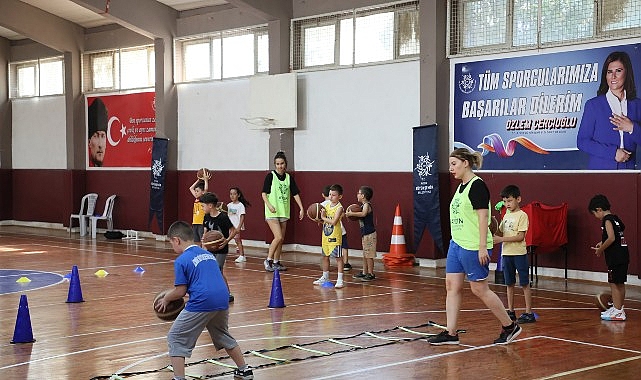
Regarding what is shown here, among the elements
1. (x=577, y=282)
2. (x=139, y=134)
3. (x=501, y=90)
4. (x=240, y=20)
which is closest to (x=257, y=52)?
(x=240, y=20)

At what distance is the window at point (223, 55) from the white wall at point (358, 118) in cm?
168

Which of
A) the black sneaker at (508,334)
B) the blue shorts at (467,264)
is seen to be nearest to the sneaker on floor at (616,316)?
the black sneaker at (508,334)

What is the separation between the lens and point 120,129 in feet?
90.0

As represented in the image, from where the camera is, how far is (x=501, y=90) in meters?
18.0

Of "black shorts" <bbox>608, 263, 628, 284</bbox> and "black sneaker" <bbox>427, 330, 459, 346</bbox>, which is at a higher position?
"black shorts" <bbox>608, 263, 628, 284</bbox>

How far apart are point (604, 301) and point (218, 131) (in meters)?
13.8

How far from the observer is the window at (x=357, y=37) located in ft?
64.8

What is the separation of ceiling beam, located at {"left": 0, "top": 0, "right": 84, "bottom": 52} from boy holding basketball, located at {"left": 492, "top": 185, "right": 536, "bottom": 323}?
19.2 m

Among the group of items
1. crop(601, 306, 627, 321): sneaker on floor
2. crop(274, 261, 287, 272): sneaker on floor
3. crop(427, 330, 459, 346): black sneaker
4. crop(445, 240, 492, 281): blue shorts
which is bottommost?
crop(274, 261, 287, 272): sneaker on floor

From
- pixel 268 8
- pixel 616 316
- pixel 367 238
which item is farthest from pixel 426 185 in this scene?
pixel 616 316

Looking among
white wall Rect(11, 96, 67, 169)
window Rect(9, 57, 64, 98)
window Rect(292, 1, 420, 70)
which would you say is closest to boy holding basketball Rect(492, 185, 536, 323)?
window Rect(292, 1, 420, 70)

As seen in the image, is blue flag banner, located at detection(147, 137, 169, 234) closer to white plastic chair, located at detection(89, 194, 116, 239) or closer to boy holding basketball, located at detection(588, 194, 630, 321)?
white plastic chair, located at detection(89, 194, 116, 239)

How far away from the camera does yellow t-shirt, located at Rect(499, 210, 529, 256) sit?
453 inches

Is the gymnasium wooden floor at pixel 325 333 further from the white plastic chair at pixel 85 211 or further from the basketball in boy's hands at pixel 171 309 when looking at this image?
the white plastic chair at pixel 85 211
